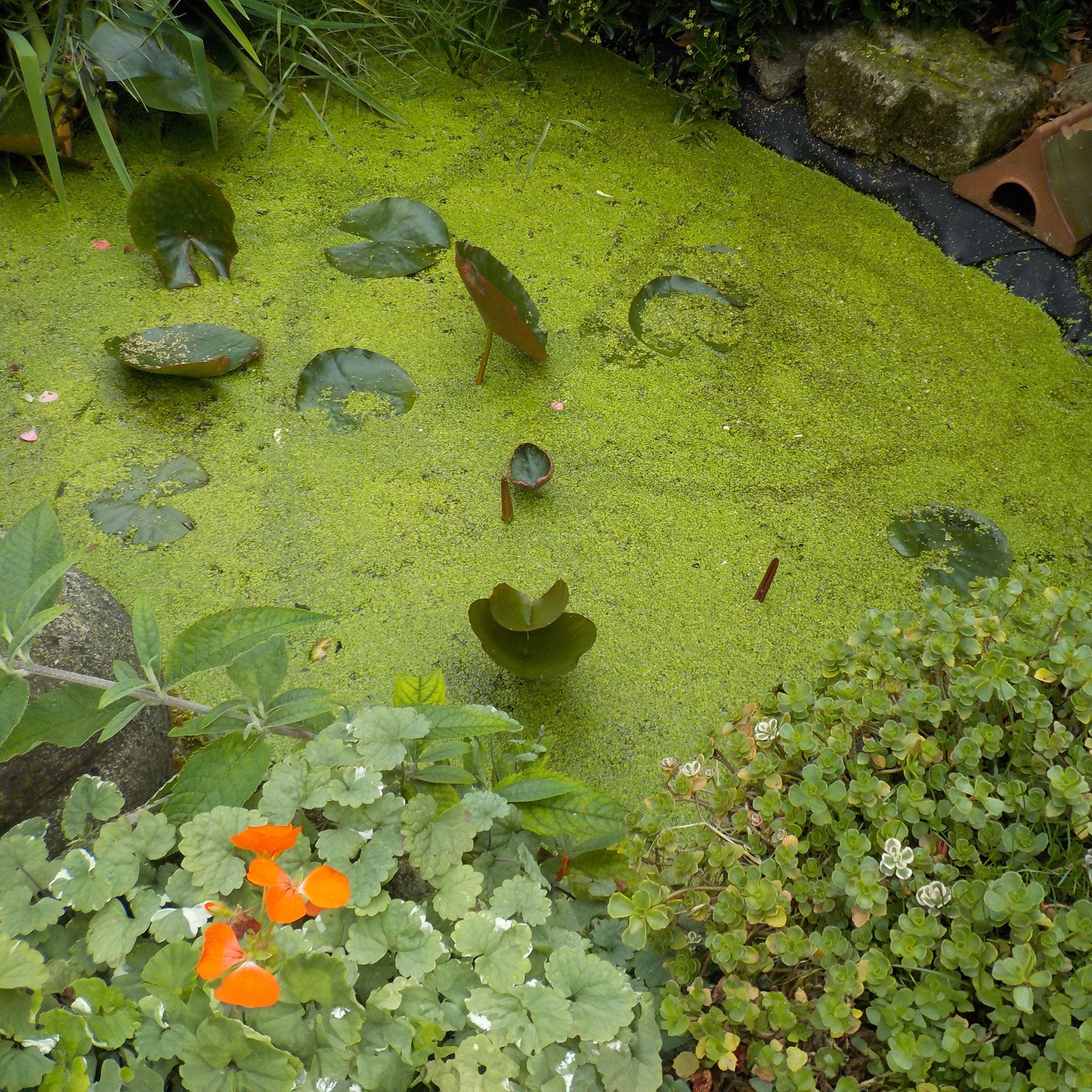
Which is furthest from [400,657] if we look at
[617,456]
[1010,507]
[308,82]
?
[308,82]

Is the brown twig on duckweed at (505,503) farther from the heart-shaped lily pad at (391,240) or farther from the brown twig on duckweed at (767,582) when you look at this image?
the heart-shaped lily pad at (391,240)

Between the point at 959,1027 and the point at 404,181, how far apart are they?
2242 mm

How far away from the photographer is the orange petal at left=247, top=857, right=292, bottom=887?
82cm

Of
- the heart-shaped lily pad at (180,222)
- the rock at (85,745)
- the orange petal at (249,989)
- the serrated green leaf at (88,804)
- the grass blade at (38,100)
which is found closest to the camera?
the orange petal at (249,989)

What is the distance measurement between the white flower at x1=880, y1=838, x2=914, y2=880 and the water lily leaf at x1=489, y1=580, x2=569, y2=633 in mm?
659

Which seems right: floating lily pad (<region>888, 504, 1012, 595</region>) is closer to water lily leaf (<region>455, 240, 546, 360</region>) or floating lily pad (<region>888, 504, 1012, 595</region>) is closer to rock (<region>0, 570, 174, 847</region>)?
water lily leaf (<region>455, 240, 546, 360</region>)

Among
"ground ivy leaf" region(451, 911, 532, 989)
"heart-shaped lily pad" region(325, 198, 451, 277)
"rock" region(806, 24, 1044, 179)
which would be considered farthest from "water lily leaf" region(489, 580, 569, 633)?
"rock" region(806, 24, 1044, 179)

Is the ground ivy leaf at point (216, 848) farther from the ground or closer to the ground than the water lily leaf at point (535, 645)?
farther from the ground

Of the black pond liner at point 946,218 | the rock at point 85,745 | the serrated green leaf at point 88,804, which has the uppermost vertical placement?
the black pond liner at point 946,218

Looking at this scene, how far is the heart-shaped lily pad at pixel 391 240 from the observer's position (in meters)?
2.20

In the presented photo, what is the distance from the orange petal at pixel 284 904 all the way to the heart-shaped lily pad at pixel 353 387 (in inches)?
48.3

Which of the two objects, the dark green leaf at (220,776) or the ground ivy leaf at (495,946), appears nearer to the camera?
the ground ivy leaf at (495,946)

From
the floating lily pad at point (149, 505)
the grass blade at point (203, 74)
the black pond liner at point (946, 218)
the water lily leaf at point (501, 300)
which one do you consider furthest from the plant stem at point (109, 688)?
the black pond liner at point (946, 218)

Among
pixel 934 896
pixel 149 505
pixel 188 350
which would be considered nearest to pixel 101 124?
pixel 188 350
